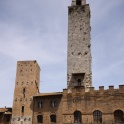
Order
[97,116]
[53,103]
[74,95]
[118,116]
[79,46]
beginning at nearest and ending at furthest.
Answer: [118,116], [97,116], [74,95], [53,103], [79,46]

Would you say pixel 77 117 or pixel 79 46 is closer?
pixel 77 117

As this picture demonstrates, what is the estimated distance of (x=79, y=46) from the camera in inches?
1741

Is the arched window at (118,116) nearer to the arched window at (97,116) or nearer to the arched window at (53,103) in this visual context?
the arched window at (97,116)

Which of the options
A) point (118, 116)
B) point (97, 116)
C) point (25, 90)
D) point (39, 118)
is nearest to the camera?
point (118, 116)

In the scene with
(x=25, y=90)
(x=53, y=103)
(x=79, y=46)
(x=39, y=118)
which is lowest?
(x=39, y=118)

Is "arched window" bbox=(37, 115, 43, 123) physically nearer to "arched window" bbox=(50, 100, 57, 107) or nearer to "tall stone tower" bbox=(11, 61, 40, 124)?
"tall stone tower" bbox=(11, 61, 40, 124)

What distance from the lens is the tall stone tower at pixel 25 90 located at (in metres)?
40.5

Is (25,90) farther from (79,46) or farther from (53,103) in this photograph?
(79,46)

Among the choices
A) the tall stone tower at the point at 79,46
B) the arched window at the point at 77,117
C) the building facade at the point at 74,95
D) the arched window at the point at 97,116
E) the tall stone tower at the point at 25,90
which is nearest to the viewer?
the arched window at the point at 97,116

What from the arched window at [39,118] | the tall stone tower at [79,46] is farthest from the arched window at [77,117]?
the arched window at [39,118]

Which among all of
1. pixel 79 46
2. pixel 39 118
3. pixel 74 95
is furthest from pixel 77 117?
pixel 79 46

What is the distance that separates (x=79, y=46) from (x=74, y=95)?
910 centimetres

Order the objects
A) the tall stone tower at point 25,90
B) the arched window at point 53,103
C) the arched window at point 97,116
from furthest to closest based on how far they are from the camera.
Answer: the tall stone tower at point 25,90, the arched window at point 53,103, the arched window at point 97,116

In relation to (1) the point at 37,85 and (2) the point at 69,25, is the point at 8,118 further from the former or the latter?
(2) the point at 69,25
